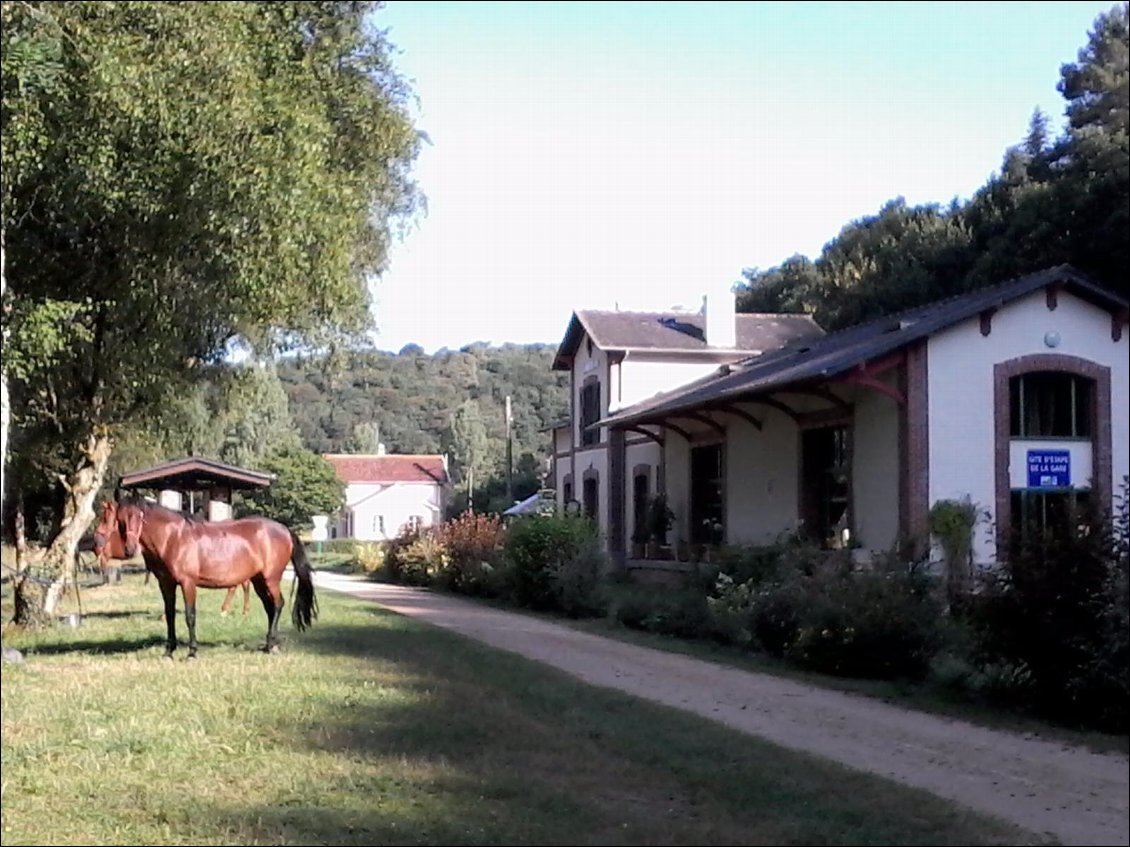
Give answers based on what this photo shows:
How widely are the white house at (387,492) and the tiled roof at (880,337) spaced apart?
1966 inches

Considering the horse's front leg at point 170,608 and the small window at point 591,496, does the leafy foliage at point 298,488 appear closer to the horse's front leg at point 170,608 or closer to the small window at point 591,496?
the small window at point 591,496

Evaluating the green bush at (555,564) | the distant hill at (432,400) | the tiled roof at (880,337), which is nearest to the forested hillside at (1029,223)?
the tiled roof at (880,337)

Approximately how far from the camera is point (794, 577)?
55.3ft

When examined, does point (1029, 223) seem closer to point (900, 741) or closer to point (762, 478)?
point (762, 478)

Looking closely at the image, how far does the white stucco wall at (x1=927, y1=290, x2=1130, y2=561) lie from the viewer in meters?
22.5

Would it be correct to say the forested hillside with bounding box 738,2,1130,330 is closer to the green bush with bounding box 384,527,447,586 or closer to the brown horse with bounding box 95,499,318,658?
the green bush with bounding box 384,527,447,586

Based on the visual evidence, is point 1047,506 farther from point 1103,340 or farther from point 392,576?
point 392,576

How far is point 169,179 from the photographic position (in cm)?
1450

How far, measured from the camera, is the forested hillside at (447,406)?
83.2 meters

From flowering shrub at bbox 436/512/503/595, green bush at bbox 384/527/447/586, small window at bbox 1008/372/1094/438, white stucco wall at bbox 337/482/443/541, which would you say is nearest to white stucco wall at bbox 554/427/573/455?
green bush at bbox 384/527/447/586

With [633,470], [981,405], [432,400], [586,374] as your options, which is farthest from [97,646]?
[432,400]

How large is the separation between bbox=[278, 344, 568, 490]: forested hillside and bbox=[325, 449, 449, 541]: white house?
2653 mm

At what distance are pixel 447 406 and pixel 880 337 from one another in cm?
7957

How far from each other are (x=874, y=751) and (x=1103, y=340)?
1508 centimetres
